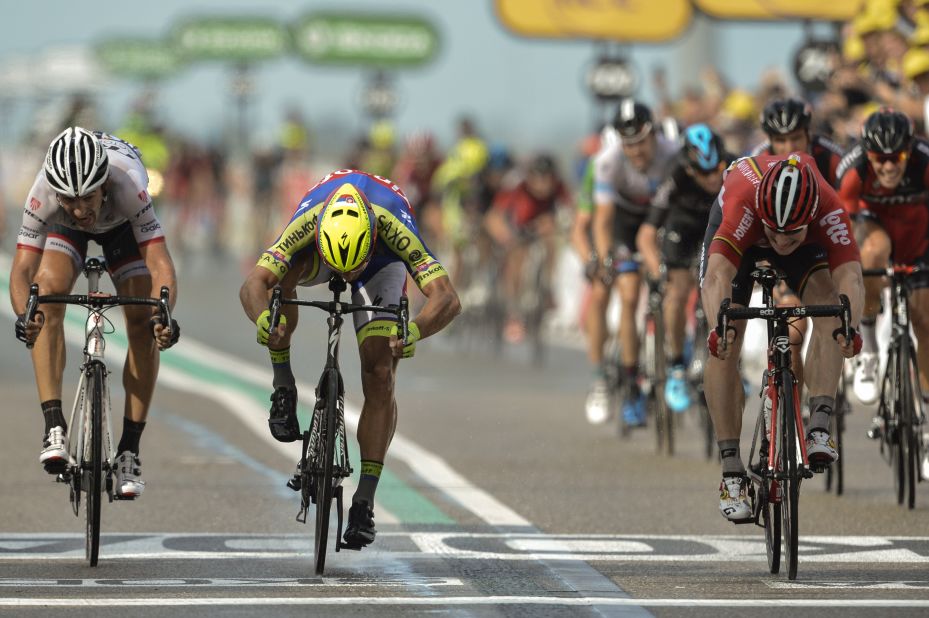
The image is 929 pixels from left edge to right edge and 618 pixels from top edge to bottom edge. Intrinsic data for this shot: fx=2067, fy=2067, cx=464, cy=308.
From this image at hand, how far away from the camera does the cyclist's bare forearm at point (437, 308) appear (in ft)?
27.8

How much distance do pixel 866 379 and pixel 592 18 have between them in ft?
63.7

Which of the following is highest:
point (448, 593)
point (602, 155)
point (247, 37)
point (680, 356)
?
point (247, 37)

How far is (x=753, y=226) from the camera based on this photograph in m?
8.66

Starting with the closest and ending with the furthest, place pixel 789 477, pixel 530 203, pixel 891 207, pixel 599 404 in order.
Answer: pixel 789 477 → pixel 891 207 → pixel 599 404 → pixel 530 203

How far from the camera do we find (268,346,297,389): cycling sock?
873cm

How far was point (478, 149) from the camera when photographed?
948 inches

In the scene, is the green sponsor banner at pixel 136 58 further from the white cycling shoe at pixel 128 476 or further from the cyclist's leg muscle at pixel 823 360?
the cyclist's leg muscle at pixel 823 360

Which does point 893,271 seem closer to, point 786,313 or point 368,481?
A: point 786,313

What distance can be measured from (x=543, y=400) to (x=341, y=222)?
8.47m

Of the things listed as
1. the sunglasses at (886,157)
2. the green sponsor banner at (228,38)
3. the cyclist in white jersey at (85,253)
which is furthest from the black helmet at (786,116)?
the green sponsor banner at (228,38)

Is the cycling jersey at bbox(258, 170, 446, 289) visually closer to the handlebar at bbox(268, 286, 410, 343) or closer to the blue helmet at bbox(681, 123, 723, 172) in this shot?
the handlebar at bbox(268, 286, 410, 343)

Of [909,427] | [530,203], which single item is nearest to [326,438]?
[909,427]

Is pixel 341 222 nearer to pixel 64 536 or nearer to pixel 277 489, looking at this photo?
pixel 64 536

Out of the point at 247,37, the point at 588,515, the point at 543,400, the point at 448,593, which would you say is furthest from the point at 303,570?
the point at 247,37
